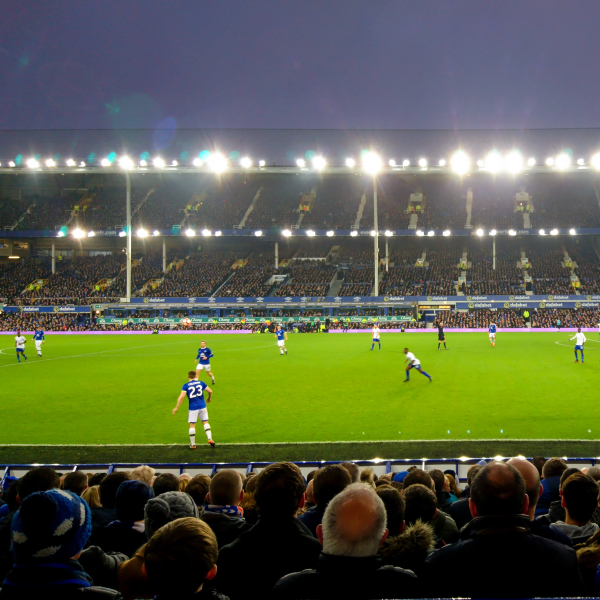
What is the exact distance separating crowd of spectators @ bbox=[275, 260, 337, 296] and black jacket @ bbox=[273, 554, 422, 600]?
5194 centimetres

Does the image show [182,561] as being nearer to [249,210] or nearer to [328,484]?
[328,484]

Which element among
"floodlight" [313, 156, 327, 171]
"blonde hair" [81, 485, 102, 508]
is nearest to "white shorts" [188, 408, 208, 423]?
"blonde hair" [81, 485, 102, 508]

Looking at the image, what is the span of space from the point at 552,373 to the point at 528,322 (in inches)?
1169

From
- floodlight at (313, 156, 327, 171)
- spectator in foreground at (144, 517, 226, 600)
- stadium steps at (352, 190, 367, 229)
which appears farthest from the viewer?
stadium steps at (352, 190, 367, 229)

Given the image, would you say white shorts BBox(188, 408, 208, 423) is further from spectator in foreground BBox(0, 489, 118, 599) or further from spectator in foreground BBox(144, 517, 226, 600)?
spectator in foreground BBox(144, 517, 226, 600)

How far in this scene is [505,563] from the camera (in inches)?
87.8

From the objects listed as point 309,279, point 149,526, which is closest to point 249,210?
point 309,279

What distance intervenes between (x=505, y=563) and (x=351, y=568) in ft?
2.49

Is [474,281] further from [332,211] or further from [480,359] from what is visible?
[480,359]

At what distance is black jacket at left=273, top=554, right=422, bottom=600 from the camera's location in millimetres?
2135

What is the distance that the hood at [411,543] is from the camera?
2742 mm

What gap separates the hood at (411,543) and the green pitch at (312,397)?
27.8 ft

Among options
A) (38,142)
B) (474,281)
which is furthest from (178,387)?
(38,142)

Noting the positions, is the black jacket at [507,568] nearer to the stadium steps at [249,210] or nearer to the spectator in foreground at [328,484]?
the spectator in foreground at [328,484]
